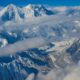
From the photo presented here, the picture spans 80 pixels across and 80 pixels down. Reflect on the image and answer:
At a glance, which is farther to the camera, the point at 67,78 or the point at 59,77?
the point at 59,77

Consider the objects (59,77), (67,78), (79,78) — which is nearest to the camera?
(79,78)

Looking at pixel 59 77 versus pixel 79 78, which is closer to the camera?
pixel 79 78

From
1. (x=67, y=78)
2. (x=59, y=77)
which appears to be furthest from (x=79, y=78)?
(x=59, y=77)

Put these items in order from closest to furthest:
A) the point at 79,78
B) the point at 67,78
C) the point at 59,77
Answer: the point at 79,78 < the point at 67,78 < the point at 59,77

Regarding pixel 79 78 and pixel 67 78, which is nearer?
pixel 79 78

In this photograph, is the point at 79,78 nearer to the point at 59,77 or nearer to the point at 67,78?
the point at 67,78
